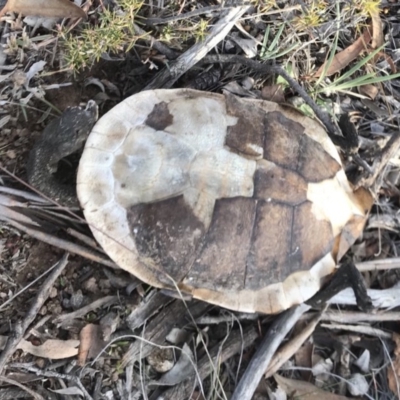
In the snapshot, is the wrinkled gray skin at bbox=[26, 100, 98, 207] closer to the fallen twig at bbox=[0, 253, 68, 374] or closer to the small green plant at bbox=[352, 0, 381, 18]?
the fallen twig at bbox=[0, 253, 68, 374]

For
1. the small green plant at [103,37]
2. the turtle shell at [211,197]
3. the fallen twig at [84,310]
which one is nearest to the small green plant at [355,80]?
the turtle shell at [211,197]

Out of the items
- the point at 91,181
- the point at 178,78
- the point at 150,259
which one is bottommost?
the point at 150,259

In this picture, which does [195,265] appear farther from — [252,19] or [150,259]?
[252,19]

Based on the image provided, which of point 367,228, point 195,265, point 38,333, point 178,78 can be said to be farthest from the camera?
point 367,228

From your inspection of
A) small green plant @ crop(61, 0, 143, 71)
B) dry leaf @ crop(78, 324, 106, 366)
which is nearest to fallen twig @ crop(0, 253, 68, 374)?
dry leaf @ crop(78, 324, 106, 366)

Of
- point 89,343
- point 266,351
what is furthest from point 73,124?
point 266,351

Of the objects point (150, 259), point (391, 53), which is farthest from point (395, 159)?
point (150, 259)

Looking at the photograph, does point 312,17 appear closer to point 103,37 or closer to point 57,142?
point 103,37

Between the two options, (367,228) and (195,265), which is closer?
(195,265)
